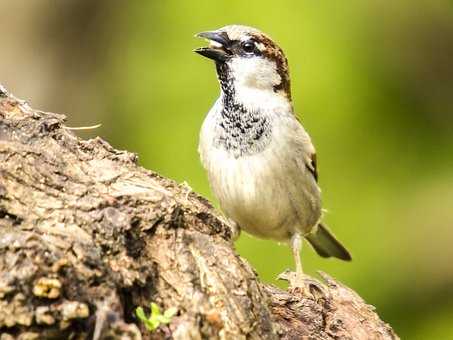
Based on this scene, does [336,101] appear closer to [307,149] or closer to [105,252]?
[307,149]

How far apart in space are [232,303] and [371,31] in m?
4.46

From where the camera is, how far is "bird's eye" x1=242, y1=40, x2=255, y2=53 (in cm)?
367

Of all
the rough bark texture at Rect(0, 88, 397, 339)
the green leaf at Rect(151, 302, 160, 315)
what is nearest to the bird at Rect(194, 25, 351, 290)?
the rough bark texture at Rect(0, 88, 397, 339)

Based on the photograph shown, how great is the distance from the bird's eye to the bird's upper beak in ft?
0.21

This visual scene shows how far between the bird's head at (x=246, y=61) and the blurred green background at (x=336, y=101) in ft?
6.73

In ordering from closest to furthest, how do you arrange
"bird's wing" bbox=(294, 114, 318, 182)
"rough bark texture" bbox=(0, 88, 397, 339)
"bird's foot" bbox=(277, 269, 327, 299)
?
"rough bark texture" bbox=(0, 88, 397, 339), "bird's foot" bbox=(277, 269, 327, 299), "bird's wing" bbox=(294, 114, 318, 182)

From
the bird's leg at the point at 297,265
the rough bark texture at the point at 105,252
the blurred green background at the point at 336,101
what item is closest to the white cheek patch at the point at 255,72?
the bird's leg at the point at 297,265

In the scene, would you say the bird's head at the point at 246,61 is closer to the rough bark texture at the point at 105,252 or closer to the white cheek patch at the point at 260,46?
the white cheek patch at the point at 260,46

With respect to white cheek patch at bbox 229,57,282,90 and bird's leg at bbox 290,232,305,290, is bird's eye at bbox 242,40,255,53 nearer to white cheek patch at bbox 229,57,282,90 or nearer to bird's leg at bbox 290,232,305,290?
white cheek patch at bbox 229,57,282,90

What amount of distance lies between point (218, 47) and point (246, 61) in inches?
5.2

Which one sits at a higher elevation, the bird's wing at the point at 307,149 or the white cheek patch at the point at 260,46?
the white cheek patch at the point at 260,46

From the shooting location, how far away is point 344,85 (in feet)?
20.5

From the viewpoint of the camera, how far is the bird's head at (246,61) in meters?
3.65

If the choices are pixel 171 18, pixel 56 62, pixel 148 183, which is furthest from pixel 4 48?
pixel 148 183
